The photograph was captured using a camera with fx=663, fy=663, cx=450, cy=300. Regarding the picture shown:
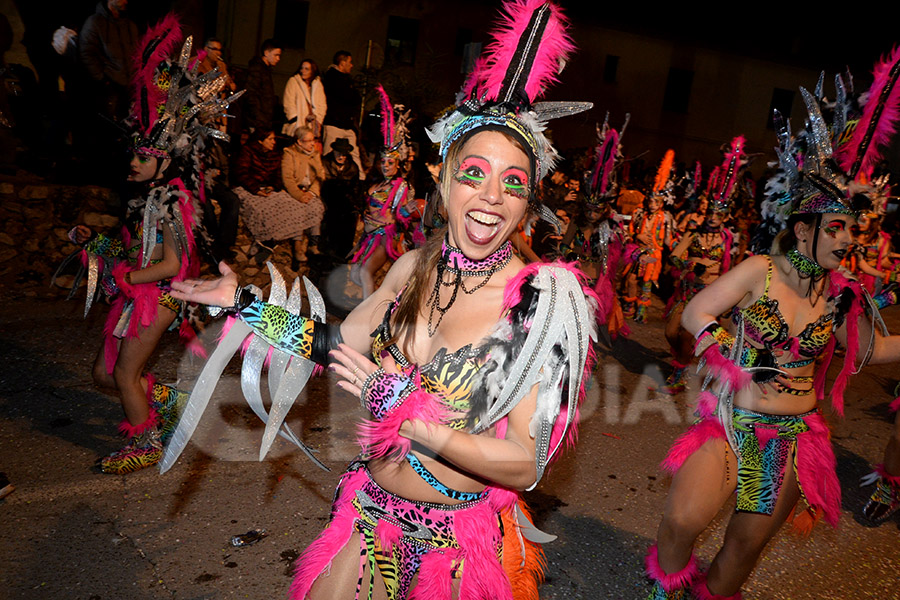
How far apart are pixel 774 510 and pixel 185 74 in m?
4.26

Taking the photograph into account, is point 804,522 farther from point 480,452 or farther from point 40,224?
point 40,224

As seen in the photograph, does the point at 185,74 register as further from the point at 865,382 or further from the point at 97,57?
the point at 865,382

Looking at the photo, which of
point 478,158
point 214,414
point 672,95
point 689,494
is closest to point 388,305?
point 478,158

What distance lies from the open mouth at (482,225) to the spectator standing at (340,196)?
7805 millimetres

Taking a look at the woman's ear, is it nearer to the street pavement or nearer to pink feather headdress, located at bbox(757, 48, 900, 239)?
pink feather headdress, located at bbox(757, 48, 900, 239)

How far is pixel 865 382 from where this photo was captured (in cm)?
866

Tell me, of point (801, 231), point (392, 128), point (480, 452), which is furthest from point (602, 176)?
point (480, 452)

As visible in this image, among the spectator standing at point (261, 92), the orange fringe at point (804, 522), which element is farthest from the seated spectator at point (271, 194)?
the orange fringe at point (804, 522)

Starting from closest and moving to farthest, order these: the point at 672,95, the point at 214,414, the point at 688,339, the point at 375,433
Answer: the point at 375,433, the point at 688,339, the point at 214,414, the point at 672,95

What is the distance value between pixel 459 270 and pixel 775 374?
5.72 ft

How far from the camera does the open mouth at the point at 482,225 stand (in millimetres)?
2107

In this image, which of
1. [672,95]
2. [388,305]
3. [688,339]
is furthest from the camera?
[672,95]

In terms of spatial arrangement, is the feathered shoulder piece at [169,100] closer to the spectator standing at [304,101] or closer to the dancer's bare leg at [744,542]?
the dancer's bare leg at [744,542]

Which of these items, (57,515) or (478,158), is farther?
(57,515)
